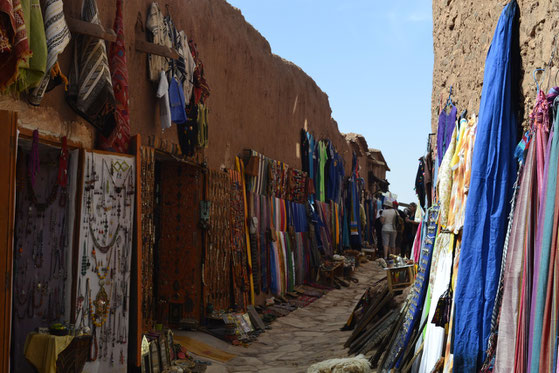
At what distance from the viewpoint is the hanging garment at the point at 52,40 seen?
3.76 m

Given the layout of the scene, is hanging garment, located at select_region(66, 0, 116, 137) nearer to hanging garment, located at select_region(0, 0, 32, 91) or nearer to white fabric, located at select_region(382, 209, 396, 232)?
hanging garment, located at select_region(0, 0, 32, 91)

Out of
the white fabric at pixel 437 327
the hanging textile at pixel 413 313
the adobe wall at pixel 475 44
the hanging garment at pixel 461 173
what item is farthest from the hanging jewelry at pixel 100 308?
the adobe wall at pixel 475 44

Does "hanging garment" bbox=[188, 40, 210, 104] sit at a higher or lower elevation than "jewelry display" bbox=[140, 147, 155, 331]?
higher

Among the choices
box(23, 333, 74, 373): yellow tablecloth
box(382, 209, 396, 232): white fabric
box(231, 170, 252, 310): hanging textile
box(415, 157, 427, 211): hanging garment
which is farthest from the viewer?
box(382, 209, 396, 232): white fabric

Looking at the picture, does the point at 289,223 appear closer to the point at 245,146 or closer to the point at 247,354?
the point at 245,146

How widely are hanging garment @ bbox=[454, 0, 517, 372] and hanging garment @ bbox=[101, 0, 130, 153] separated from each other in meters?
2.88

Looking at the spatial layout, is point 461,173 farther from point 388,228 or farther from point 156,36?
point 388,228

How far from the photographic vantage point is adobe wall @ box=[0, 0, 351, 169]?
4.30 metres

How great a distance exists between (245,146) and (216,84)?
1362mm

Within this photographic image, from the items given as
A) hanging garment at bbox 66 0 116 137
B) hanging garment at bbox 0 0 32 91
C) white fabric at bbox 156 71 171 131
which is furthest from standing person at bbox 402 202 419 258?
hanging garment at bbox 0 0 32 91

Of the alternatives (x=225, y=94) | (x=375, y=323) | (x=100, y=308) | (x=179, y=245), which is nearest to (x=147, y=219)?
(x=100, y=308)

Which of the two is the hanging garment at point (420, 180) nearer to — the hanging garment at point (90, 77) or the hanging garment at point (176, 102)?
the hanging garment at point (176, 102)

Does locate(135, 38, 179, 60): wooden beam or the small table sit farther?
the small table

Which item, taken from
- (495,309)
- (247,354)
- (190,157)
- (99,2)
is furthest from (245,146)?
(495,309)
